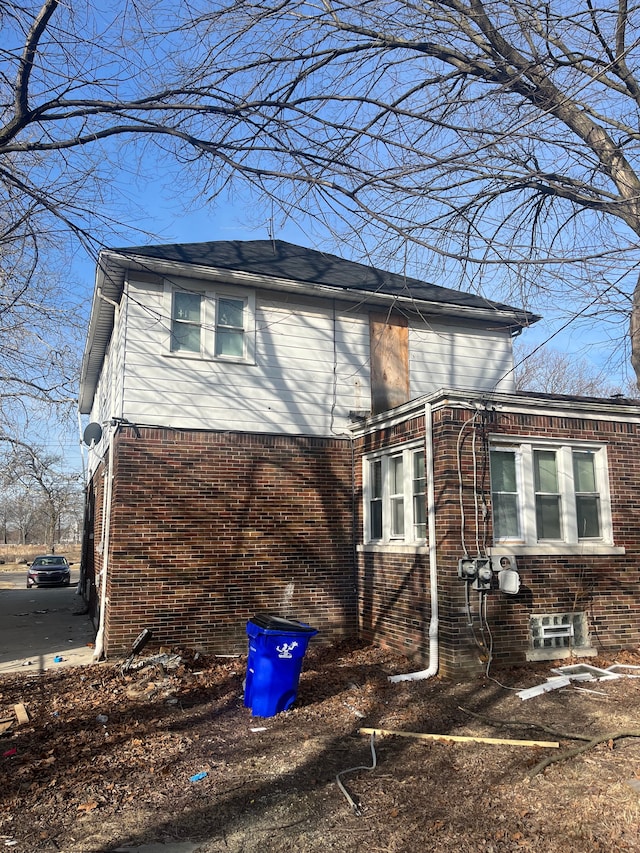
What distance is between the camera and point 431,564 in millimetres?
8188

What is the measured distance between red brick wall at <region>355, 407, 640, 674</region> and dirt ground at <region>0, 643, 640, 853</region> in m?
0.66

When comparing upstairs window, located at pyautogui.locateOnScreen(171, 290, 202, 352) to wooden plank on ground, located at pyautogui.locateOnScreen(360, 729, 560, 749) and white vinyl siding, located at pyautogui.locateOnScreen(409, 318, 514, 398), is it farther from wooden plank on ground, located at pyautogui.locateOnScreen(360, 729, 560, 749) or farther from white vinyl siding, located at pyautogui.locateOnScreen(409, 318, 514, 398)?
wooden plank on ground, located at pyautogui.locateOnScreen(360, 729, 560, 749)

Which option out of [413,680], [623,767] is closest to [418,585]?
[413,680]

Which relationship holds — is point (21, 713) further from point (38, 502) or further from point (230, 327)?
point (38, 502)

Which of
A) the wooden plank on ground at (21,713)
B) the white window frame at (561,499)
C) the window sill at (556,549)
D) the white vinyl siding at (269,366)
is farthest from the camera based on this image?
the white vinyl siding at (269,366)

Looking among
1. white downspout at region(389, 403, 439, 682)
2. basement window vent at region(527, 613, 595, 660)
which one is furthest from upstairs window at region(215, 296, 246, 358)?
basement window vent at region(527, 613, 595, 660)

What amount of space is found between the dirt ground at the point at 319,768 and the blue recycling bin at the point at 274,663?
0.18 meters

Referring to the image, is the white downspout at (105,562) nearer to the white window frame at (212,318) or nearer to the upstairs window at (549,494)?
the white window frame at (212,318)

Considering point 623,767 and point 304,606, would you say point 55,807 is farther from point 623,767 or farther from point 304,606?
point 304,606

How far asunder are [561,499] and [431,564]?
2.25m

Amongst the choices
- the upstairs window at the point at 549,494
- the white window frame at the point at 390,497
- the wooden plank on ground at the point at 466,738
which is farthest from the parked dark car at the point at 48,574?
the wooden plank on ground at the point at 466,738

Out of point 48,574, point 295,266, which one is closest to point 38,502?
point 48,574

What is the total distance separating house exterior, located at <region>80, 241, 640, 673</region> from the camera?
830 centimetres

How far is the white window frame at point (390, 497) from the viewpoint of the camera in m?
9.12
